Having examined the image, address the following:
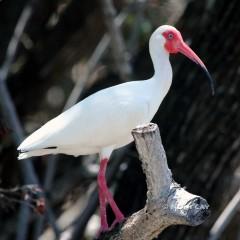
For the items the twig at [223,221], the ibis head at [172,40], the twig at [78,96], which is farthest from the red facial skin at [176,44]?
the twig at [78,96]

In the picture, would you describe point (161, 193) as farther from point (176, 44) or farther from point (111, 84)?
point (111, 84)

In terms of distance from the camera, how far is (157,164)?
481 centimetres

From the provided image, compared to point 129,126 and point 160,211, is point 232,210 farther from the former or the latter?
point 160,211

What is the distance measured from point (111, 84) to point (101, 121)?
10.1 ft

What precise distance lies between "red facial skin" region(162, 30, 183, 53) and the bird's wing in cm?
49

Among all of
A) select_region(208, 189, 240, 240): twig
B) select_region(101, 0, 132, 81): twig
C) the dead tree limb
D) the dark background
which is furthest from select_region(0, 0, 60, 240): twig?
the dead tree limb

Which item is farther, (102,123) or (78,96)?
(78,96)

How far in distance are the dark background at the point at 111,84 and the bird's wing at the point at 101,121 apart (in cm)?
37

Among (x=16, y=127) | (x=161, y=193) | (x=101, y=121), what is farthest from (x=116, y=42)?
(x=161, y=193)

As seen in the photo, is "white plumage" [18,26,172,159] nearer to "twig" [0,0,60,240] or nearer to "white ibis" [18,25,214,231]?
"white ibis" [18,25,214,231]

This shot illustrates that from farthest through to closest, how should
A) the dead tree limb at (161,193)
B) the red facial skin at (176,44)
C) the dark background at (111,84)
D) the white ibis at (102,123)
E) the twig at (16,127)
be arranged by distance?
1. the twig at (16,127)
2. the dark background at (111,84)
3. the red facial skin at (176,44)
4. the white ibis at (102,123)
5. the dead tree limb at (161,193)

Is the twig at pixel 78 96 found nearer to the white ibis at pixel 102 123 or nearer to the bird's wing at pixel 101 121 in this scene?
the white ibis at pixel 102 123

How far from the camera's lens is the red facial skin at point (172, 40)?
6.52m

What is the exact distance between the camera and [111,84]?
30.3ft
